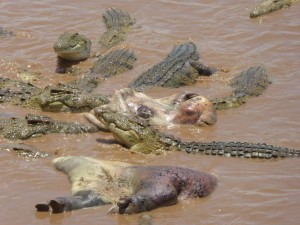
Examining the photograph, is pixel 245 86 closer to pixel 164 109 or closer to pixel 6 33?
pixel 164 109

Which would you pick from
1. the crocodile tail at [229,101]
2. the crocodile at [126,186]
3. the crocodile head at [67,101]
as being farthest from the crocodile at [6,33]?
the crocodile at [126,186]

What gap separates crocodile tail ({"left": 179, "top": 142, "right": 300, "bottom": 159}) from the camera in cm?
707

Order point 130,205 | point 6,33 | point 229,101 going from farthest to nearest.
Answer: point 6,33
point 229,101
point 130,205

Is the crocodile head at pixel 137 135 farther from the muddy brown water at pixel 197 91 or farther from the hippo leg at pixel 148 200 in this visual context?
the hippo leg at pixel 148 200

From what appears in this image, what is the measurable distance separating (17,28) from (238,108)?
511cm

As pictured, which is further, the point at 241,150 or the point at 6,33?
the point at 6,33

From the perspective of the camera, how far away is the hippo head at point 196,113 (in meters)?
8.32

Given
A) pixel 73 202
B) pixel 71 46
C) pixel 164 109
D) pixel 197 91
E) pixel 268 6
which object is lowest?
pixel 197 91

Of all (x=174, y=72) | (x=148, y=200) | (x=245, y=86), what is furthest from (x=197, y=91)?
(x=148, y=200)

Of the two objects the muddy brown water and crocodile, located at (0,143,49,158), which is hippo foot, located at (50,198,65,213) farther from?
crocodile, located at (0,143,49,158)

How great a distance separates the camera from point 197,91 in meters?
9.74

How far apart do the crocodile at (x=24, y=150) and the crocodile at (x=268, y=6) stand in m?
6.21

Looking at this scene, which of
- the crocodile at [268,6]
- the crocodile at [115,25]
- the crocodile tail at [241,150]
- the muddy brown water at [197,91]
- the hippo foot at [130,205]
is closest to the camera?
the hippo foot at [130,205]

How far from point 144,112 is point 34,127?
4.37ft
